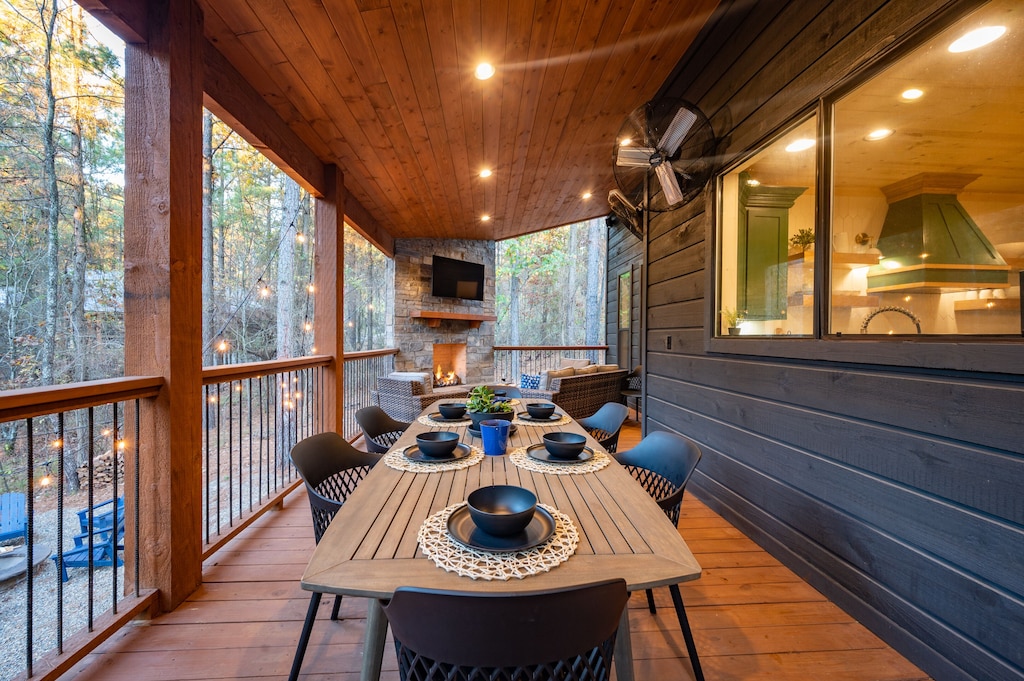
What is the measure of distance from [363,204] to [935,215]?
16.3 ft

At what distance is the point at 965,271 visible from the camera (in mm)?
1387

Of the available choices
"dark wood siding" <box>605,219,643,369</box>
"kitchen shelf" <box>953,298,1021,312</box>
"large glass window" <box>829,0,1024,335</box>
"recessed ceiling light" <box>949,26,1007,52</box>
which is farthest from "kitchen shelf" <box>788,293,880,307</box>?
"dark wood siding" <box>605,219,643,369</box>

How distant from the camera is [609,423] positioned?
2.42 meters

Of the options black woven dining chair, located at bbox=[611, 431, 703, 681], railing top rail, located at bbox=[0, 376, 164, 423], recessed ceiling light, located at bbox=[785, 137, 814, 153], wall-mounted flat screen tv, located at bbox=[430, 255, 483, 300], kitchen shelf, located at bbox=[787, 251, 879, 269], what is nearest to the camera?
railing top rail, located at bbox=[0, 376, 164, 423]

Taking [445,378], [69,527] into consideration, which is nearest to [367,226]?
[445,378]

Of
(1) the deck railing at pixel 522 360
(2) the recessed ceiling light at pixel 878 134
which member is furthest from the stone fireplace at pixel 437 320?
(2) the recessed ceiling light at pixel 878 134

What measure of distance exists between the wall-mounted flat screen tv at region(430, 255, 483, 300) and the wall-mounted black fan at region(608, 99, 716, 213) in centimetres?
460

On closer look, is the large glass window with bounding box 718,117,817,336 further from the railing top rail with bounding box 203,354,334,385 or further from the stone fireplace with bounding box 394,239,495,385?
the stone fireplace with bounding box 394,239,495,385

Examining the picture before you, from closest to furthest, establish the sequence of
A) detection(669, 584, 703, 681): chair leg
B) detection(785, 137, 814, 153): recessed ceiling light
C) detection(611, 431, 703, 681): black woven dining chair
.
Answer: detection(669, 584, 703, 681): chair leg → detection(611, 431, 703, 681): black woven dining chair → detection(785, 137, 814, 153): recessed ceiling light

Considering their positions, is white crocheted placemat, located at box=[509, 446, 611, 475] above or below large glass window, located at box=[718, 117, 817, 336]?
below

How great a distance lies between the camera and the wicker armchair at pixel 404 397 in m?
4.12

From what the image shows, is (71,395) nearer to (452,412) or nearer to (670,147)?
(452,412)

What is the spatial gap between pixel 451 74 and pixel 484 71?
0.21 metres

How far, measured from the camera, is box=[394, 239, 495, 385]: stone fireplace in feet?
22.2
